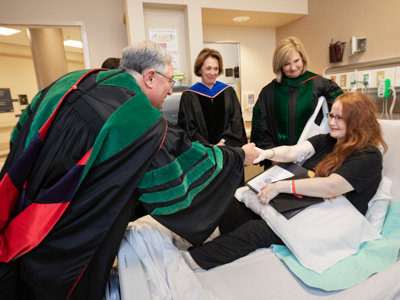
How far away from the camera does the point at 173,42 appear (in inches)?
119

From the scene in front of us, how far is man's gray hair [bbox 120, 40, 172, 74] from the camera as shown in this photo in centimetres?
124

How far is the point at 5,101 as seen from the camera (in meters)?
5.96

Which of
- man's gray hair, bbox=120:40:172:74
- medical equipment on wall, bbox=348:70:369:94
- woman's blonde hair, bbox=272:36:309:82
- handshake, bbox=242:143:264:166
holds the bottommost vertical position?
handshake, bbox=242:143:264:166

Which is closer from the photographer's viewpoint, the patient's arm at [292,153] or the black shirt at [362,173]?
the black shirt at [362,173]

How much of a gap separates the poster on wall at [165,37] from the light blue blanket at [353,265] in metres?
2.52

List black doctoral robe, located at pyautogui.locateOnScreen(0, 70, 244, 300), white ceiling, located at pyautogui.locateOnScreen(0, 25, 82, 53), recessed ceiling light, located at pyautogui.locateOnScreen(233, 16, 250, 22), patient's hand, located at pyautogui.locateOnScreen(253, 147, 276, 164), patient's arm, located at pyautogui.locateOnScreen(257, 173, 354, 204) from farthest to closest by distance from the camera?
white ceiling, located at pyautogui.locateOnScreen(0, 25, 82, 53)
recessed ceiling light, located at pyautogui.locateOnScreen(233, 16, 250, 22)
patient's hand, located at pyautogui.locateOnScreen(253, 147, 276, 164)
patient's arm, located at pyautogui.locateOnScreen(257, 173, 354, 204)
black doctoral robe, located at pyautogui.locateOnScreen(0, 70, 244, 300)

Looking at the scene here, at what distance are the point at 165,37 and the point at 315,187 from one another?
7.94ft

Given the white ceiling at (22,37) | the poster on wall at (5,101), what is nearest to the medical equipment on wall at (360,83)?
the white ceiling at (22,37)

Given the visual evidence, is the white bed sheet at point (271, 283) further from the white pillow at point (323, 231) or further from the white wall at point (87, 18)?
the white wall at point (87, 18)

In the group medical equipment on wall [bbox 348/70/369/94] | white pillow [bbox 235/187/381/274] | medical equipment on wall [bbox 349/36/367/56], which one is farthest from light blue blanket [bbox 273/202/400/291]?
medical equipment on wall [bbox 349/36/367/56]

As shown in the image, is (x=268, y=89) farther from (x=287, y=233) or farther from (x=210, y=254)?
(x=210, y=254)

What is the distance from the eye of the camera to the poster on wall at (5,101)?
5.90 meters

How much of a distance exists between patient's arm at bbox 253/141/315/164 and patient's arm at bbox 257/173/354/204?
1.06 ft

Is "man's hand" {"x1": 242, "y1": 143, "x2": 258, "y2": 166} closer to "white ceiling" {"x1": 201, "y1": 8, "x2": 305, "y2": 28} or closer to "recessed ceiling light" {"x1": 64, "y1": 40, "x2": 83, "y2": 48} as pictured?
"white ceiling" {"x1": 201, "y1": 8, "x2": 305, "y2": 28}
